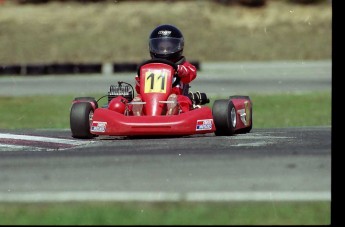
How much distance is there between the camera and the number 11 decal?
37.0ft

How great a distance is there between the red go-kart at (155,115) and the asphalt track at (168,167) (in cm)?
15

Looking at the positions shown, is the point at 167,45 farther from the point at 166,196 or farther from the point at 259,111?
the point at 259,111

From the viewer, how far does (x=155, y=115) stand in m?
11.0

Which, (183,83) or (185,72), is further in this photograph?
(183,83)

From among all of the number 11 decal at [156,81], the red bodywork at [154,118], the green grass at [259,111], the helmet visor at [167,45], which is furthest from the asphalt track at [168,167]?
the green grass at [259,111]

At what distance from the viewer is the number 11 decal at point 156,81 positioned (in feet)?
37.0

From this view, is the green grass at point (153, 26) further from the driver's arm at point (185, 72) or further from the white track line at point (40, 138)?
the driver's arm at point (185, 72)

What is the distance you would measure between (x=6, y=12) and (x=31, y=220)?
1918 inches

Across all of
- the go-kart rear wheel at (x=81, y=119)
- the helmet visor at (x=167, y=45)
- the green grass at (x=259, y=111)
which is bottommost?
the green grass at (x=259, y=111)

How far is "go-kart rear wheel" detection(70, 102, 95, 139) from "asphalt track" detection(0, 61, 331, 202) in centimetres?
21

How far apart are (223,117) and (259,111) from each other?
25.2 feet

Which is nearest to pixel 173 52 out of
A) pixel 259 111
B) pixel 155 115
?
pixel 155 115

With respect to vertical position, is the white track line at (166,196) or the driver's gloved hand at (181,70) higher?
the driver's gloved hand at (181,70)

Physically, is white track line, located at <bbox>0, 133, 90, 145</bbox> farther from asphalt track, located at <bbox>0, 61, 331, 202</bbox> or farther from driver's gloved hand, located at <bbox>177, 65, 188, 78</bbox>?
driver's gloved hand, located at <bbox>177, 65, 188, 78</bbox>
